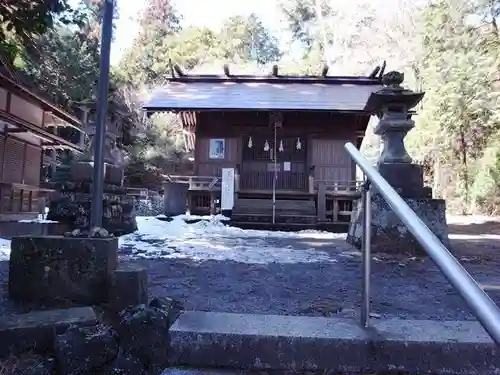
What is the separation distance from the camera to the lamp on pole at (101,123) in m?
3.24

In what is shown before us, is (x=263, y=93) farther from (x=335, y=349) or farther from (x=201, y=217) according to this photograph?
(x=335, y=349)

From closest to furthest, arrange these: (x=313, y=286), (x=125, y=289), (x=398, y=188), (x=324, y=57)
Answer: (x=125, y=289) < (x=313, y=286) < (x=398, y=188) < (x=324, y=57)

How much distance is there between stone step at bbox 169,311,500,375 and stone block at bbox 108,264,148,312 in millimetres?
768

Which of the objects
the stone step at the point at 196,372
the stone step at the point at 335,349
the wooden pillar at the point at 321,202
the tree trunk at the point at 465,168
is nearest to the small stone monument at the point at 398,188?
the stone step at the point at 335,349

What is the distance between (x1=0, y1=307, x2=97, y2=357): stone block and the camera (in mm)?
2234

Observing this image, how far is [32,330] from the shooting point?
2.28m

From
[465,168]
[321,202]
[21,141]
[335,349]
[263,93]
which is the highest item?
[263,93]

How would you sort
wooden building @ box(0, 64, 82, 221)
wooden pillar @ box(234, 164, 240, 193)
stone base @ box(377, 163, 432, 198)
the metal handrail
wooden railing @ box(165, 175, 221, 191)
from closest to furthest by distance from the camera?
the metal handrail
stone base @ box(377, 163, 432, 198)
wooden building @ box(0, 64, 82, 221)
wooden pillar @ box(234, 164, 240, 193)
wooden railing @ box(165, 175, 221, 191)

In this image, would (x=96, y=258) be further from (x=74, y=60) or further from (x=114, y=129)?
(x=74, y=60)

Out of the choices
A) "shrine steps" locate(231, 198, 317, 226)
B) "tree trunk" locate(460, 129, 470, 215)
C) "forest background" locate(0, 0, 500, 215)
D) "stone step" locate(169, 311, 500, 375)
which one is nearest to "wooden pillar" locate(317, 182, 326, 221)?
"shrine steps" locate(231, 198, 317, 226)

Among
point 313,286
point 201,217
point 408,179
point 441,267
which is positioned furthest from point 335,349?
point 201,217

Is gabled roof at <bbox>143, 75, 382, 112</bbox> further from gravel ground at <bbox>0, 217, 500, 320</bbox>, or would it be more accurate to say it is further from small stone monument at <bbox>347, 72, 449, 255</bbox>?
gravel ground at <bbox>0, 217, 500, 320</bbox>

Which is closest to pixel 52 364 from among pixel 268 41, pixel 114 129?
pixel 114 129

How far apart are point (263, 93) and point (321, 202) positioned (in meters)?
4.71
